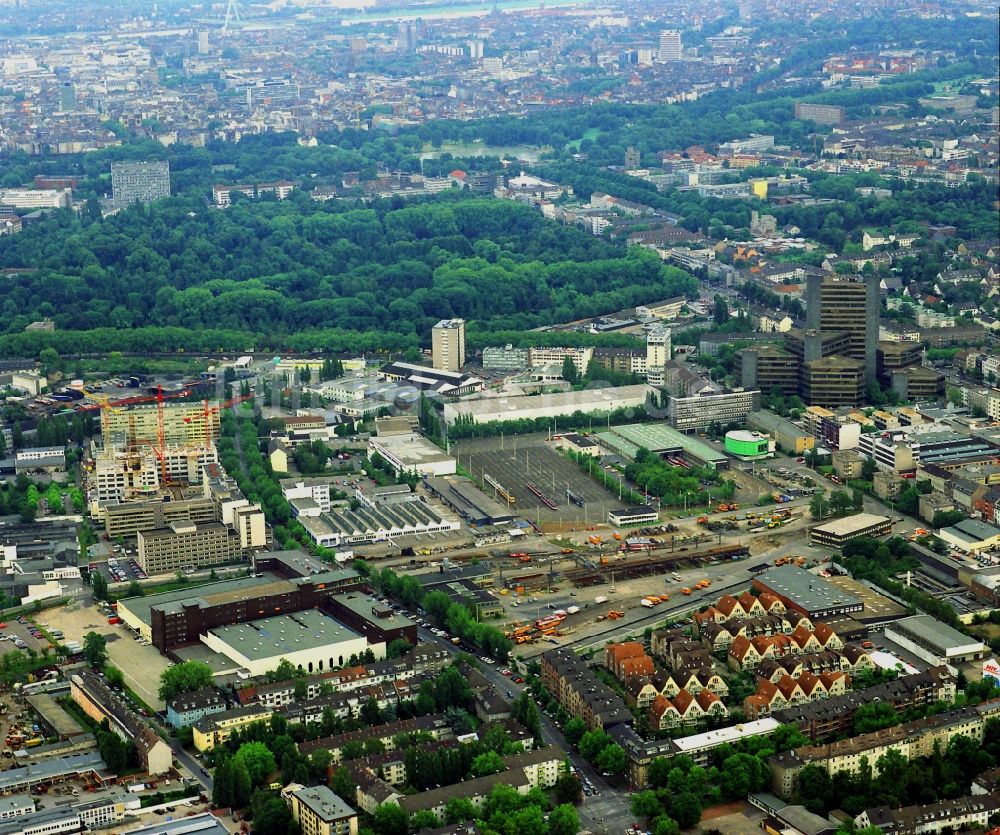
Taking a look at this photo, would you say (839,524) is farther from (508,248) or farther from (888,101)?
(888,101)

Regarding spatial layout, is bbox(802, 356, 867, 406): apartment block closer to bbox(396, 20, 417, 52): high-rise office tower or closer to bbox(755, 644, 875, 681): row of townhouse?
bbox(755, 644, 875, 681): row of townhouse

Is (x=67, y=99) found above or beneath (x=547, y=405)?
above

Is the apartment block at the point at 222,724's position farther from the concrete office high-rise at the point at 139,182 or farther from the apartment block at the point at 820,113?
the apartment block at the point at 820,113

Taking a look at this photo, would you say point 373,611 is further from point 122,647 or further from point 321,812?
point 321,812

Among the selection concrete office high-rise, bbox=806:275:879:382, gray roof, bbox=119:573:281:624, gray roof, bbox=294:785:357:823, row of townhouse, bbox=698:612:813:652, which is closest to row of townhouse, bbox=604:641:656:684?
row of townhouse, bbox=698:612:813:652

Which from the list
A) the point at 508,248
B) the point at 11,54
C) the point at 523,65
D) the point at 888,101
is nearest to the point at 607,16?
the point at 523,65

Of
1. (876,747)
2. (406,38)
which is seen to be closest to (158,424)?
(876,747)

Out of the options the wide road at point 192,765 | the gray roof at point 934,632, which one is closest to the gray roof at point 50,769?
the wide road at point 192,765
